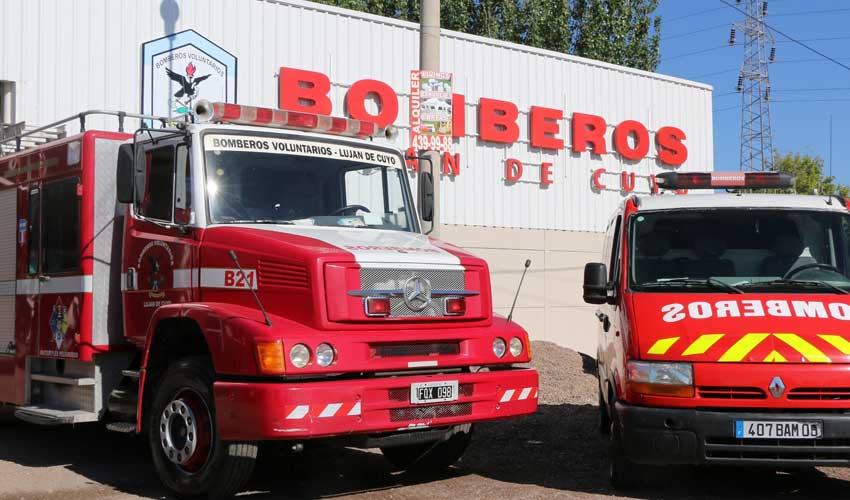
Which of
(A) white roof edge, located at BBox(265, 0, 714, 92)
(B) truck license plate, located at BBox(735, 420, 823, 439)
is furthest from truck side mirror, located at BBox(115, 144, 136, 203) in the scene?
(A) white roof edge, located at BBox(265, 0, 714, 92)

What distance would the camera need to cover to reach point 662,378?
6.33m

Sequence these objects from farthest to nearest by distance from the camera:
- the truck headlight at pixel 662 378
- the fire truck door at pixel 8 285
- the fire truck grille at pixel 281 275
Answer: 1. the fire truck door at pixel 8 285
2. the fire truck grille at pixel 281 275
3. the truck headlight at pixel 662 378

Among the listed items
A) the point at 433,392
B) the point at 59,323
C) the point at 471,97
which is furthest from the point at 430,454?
the point at 471,97

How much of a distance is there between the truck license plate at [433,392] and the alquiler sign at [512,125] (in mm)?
8067

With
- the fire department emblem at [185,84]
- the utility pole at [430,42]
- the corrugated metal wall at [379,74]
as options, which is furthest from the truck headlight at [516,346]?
the fire department emblem at [185,84]

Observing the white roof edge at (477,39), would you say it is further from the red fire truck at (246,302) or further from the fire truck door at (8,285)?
the red fire truck at (246,302)

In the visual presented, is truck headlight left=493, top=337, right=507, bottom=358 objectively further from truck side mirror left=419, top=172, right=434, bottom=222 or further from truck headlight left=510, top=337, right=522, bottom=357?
truck side mirror left=419, top=172, right=434, bottom=222

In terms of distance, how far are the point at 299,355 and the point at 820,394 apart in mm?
3336

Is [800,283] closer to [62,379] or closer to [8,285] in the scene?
[62,379]

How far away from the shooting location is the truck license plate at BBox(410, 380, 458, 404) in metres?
6.53

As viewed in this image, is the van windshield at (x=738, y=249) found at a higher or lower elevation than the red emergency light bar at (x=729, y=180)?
lower

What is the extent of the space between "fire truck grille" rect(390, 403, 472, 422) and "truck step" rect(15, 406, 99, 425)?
2790 millimetres

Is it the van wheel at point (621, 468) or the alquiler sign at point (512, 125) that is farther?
→ the alquiler sign at point (512, 125)

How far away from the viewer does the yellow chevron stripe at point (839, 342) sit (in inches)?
248
